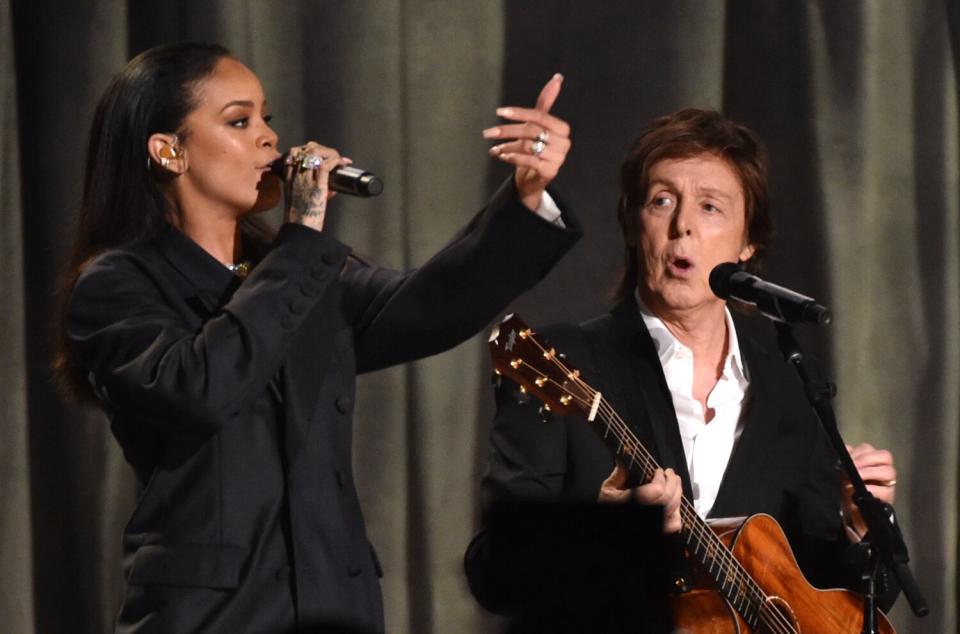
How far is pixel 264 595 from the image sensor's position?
171 cm

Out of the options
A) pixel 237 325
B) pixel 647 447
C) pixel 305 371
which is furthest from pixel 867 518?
pixel 237 325

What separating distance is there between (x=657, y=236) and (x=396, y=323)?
0.61m

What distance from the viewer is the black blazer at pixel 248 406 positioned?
169 cm

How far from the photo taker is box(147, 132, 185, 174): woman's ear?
1902 mm

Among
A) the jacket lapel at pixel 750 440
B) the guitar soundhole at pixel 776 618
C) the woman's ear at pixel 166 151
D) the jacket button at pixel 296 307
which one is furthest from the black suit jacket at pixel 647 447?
the woman's ear at pixel 166 151

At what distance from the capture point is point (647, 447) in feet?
7.13

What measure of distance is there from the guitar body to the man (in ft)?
0.24

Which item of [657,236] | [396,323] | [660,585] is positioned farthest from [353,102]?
[660,585]

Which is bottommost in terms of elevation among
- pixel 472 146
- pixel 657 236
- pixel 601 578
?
pixel 601 578

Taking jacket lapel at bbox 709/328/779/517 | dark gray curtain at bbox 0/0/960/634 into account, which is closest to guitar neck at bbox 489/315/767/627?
jacket lapel at bbox 709/328/779/517

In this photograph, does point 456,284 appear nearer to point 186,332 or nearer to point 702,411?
point 186,332

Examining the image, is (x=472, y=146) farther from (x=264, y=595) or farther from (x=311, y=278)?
(x=264, y=595)

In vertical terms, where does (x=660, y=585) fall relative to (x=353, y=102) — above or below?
below

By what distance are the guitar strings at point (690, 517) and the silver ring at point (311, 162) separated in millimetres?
443
